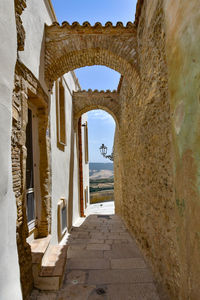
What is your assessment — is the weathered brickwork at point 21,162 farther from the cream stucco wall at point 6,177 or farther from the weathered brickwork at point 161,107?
the weathered brickwork at point 161,107

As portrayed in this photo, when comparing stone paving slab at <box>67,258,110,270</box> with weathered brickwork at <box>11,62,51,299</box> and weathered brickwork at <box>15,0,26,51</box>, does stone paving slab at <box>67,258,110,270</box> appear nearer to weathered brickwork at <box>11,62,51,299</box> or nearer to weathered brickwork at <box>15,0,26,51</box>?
weathered brickwork at <box>11,62,51,299</box>

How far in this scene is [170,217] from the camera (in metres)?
2.22

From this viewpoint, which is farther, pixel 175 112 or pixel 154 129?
pixel 154 129

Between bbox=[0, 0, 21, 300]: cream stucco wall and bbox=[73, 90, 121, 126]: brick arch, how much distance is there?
5913mm

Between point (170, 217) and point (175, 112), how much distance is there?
139cm

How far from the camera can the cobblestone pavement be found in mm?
2580

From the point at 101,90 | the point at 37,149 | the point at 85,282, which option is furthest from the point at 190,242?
the point at 101,90

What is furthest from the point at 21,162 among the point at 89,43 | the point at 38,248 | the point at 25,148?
the point at 89,43

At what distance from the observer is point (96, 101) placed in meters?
7.68

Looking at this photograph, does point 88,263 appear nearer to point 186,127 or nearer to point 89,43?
point 186,127

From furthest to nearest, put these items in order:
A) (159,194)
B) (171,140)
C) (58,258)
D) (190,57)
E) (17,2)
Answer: (58,258)
(159,194)
(17,2)
(171,140)
(190,57)

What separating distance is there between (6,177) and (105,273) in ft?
9.00

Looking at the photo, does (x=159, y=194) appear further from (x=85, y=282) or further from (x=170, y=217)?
(x=85, y=282)

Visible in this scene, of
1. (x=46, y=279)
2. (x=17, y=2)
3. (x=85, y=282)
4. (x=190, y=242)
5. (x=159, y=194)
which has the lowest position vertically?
(x=85, y=282)
